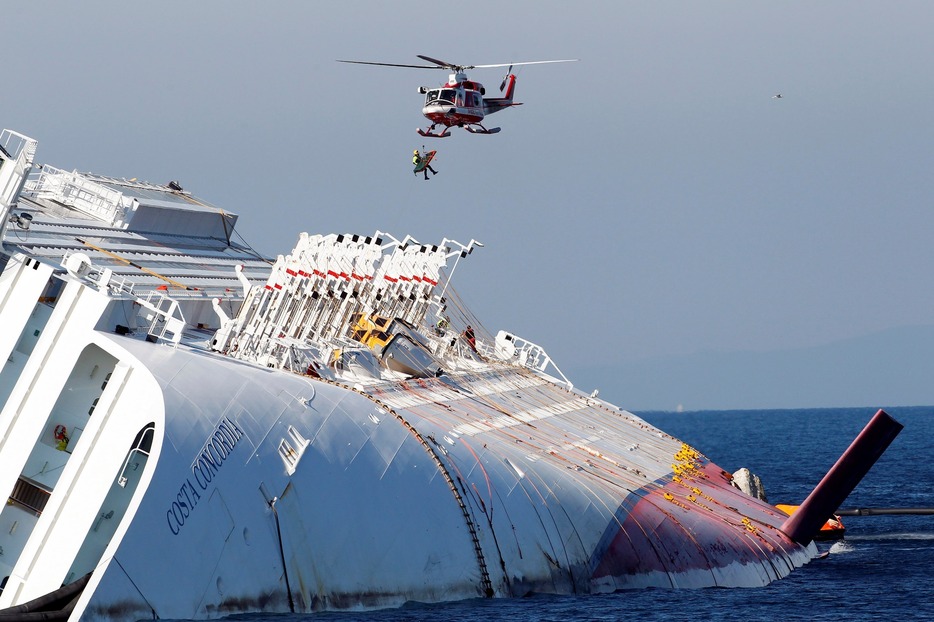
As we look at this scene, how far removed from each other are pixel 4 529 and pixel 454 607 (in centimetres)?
1285

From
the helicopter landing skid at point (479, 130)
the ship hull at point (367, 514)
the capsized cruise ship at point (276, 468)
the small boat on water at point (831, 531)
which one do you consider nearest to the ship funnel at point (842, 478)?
the capsized cruise ship at point (276, 468)

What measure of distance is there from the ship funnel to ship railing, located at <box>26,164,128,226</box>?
3445 centimetres

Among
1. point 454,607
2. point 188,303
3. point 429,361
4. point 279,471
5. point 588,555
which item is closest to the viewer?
point 279,471

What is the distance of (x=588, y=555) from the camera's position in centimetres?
4450

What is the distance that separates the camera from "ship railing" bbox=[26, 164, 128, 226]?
6225 centimetres

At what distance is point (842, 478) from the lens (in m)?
57.1

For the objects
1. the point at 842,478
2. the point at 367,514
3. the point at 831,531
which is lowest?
the point at 367,514

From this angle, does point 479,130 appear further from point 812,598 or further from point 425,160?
point 812,598

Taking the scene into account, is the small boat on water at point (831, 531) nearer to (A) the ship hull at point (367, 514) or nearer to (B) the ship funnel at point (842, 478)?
(B) the ship funnel at point (842, 478)

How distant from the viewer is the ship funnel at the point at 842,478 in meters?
56.8

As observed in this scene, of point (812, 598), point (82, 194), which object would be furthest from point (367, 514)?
point (82, 194)

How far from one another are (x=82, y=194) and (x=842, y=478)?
125 ft

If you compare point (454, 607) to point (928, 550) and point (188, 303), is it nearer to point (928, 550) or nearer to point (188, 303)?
point (188, 303)

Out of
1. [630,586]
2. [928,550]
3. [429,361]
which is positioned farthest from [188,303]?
[928,550]
